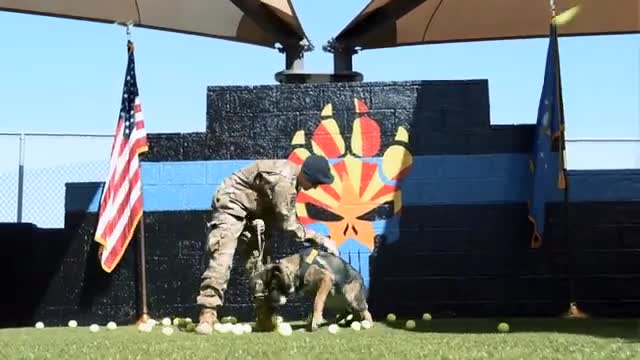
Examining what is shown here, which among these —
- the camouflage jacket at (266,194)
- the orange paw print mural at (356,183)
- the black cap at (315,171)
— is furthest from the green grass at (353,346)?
the orange paw print mural at (356,183)

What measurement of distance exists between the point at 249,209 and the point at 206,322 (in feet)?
3.44

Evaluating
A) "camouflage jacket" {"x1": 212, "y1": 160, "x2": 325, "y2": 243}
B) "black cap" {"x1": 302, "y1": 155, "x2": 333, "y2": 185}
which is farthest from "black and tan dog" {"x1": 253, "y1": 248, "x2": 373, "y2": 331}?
"black cap" {"x1": 302, "y1": 155, "x2": 333, "y2": 185}

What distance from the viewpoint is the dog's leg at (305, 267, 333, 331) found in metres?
6.30

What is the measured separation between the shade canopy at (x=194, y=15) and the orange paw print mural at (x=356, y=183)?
160 cm

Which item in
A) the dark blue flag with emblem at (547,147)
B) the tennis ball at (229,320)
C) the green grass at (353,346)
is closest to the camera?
the green grass at (353,346)

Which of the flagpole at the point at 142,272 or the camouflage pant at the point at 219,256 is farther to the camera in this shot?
the flagpole at the point at 142,272

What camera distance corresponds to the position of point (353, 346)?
4.75 meters

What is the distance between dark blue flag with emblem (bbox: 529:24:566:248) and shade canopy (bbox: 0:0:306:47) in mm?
3176

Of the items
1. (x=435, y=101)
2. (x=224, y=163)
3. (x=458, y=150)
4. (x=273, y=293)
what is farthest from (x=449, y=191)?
(x=273, y=293)

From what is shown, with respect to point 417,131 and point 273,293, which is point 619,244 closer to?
point 417,131

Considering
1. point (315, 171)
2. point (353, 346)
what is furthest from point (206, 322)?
point (353, 346)

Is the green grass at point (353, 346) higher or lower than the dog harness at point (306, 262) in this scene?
lower

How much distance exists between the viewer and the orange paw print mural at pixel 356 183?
8.89 meters

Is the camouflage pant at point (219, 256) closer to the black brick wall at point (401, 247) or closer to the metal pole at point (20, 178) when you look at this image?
the black brick wall at point (401, 247)
